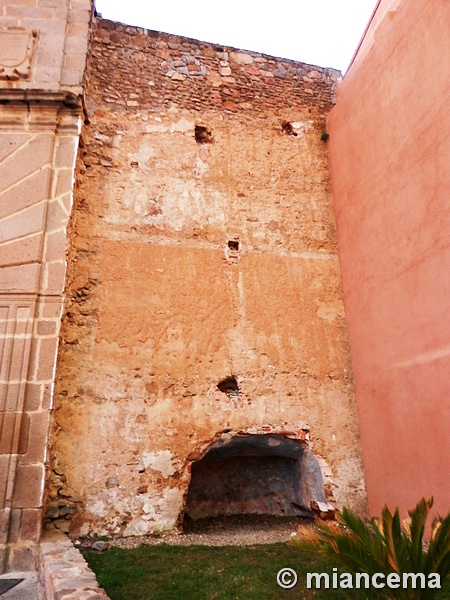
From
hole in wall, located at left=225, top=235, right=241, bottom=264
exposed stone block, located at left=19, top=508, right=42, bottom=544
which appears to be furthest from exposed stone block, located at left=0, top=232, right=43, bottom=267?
exposed stone block, located at left=19, top=508, right=42, bottom=544

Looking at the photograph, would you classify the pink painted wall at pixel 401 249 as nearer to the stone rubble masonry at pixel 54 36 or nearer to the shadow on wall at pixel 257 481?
the shadow on wall at pixel 257 481

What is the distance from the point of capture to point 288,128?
25.3 ft

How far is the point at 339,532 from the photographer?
3.25m

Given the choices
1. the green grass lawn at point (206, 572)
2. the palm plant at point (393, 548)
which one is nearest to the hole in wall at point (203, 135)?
the green grass lawn at point (206, 572)

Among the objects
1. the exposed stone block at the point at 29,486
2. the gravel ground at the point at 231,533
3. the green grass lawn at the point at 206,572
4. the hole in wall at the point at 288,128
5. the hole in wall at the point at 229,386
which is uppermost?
the hole in wall at the point at 288,128

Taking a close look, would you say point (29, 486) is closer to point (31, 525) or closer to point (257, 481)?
point (31, 525)

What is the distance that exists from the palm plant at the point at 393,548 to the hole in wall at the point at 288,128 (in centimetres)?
597

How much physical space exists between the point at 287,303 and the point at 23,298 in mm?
3343

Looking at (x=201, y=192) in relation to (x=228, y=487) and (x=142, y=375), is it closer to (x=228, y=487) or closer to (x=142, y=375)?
(x=142, y=375)

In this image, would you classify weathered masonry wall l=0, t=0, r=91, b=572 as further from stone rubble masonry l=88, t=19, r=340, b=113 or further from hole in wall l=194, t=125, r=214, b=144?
hole in wall l=194, t=125, r=214, b=144

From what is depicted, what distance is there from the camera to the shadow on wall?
6.23 m

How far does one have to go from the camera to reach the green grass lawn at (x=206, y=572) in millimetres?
3580

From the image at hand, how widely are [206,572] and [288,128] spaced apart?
6273 millimetres

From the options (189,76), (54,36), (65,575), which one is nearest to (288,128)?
(189,76)
